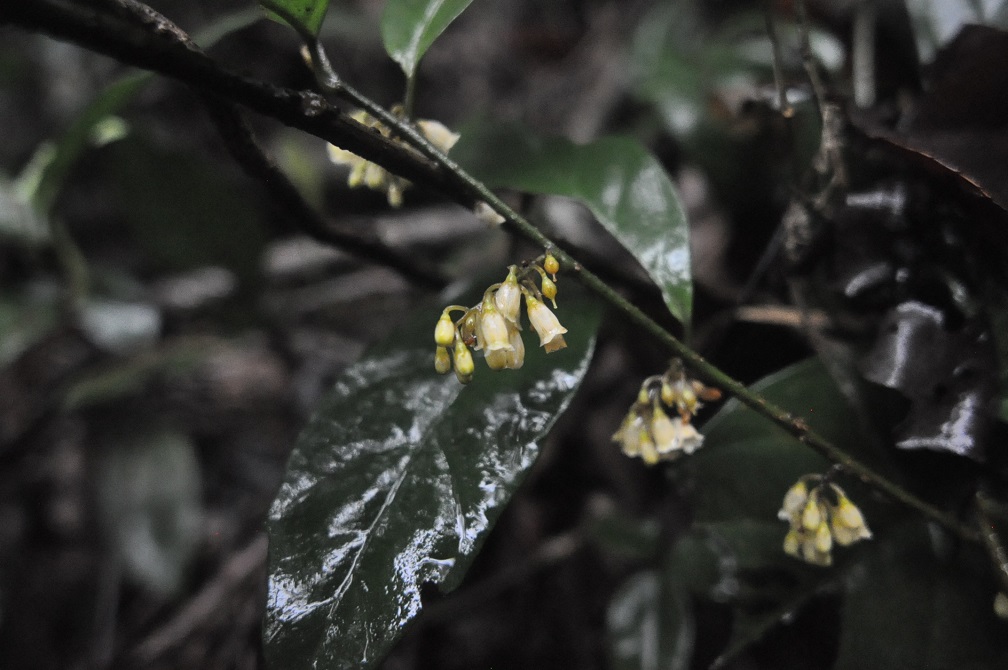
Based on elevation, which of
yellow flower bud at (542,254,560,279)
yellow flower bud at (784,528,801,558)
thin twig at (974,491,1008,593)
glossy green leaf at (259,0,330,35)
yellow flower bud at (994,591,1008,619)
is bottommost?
yellow flower bud at (994,591,1008,619)

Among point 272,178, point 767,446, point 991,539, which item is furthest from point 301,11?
→ point 991,539

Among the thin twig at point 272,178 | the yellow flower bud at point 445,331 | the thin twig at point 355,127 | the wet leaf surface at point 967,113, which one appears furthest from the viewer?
the wet leaf surface at point 967,113

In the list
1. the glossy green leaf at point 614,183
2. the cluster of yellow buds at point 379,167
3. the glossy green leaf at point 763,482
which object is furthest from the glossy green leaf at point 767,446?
the cluster of yellow buds at point 379,167

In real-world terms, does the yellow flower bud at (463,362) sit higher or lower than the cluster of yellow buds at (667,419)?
higher

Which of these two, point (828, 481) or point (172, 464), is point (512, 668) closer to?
point (828, 481)

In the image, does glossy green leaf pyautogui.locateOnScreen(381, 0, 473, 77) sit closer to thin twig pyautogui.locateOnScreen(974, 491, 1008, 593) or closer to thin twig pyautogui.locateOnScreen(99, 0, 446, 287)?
thin twig pyautogui.locateOnScreen(99, 0, 446, 287)

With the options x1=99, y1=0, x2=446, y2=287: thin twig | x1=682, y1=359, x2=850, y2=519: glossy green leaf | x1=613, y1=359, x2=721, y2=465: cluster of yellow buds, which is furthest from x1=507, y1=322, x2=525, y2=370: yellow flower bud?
x1=99, y1=0, x2=446, y2=287: thin twig

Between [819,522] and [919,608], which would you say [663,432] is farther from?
[919,608]

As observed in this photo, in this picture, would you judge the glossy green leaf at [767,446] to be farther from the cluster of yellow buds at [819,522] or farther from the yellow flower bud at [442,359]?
the yellow flower bud at [442,359]
